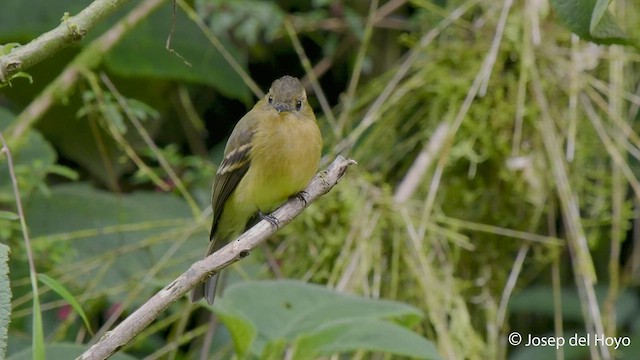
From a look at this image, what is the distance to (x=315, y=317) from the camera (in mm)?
2455

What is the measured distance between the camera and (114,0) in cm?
173

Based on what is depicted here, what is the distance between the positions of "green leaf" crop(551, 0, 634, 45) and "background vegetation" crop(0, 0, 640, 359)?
4.11 ft

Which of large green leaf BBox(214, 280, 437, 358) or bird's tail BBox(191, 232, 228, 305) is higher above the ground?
bird's tail BBox(191, 232, 228, 305)

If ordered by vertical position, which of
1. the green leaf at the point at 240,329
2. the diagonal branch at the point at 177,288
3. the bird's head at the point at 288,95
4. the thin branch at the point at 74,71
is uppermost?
the thin branch at the point at 74,71

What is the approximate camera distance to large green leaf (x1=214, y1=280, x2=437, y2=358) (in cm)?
225

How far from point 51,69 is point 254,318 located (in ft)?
7.44

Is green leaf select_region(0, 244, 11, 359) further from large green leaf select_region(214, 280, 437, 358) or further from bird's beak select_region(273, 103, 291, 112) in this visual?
bird's beak select_region(273, 103, 291, 112)

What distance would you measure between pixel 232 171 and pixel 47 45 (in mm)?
1612

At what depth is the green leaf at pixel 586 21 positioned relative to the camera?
1950mm

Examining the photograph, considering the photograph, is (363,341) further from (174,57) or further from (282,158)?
(174,57)

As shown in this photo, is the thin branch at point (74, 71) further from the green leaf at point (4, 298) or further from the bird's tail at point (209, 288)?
Answer: the green leaf at point (4, 298)

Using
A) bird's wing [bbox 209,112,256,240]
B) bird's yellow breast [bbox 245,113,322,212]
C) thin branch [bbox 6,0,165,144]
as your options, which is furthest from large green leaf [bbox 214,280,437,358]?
thin branch [bbox 6,0,165,144]

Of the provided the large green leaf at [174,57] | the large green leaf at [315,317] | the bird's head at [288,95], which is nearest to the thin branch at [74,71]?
the large green leaf at [174,57]

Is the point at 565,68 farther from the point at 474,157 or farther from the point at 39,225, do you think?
the point at 39,225
